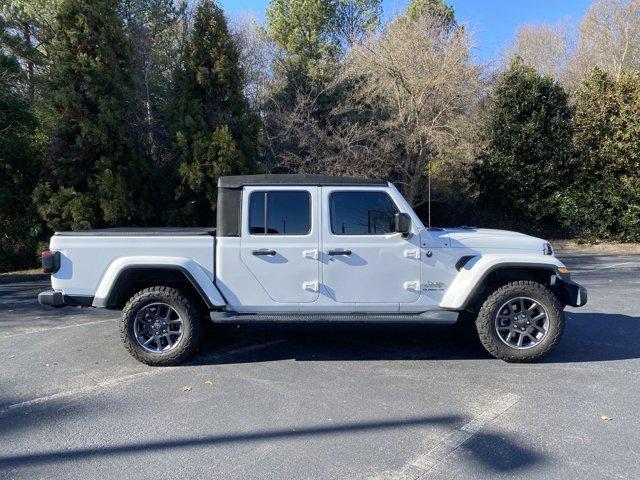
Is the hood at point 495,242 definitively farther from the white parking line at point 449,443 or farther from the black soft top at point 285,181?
the white parking line at point 449,443

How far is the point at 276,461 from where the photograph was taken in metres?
3.36

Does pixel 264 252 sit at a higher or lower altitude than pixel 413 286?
higher

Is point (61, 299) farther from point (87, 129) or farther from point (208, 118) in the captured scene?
point (208, 118)

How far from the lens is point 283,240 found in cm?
525

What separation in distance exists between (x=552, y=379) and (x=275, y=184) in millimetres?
3333

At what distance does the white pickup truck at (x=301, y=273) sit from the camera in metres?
5.18

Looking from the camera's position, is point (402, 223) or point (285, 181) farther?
point (285, 181)

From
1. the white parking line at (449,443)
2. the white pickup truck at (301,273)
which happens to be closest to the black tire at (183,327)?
the white pickup truck at (301,273)

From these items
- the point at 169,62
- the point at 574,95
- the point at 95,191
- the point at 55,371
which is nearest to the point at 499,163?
the point at 574,95

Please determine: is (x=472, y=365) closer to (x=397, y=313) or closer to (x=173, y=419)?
(x=397, y=313)

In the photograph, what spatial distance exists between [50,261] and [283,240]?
2383 millimetres

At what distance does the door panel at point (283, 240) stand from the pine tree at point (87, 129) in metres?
8.16

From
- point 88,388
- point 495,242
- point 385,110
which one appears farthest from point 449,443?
point 385,110

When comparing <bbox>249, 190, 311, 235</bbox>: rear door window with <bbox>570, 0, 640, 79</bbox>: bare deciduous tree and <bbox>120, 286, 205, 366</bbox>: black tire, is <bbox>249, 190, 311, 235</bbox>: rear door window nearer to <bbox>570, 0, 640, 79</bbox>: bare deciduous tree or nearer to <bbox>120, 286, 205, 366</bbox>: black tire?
<bbox>120, 286, 205, 366</bbox>: black tire
